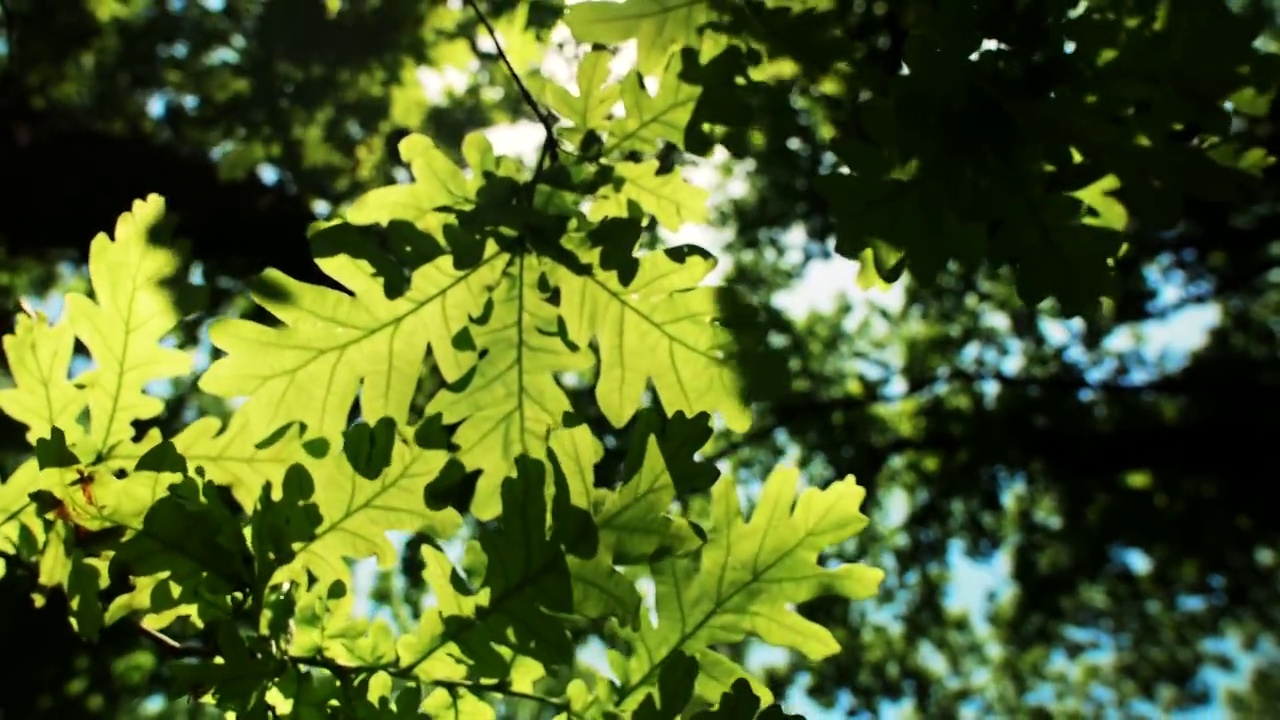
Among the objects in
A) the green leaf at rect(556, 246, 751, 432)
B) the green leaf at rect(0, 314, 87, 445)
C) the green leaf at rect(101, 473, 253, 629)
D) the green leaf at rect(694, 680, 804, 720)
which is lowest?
the green leaf at rect(694, 680, 804, 720)

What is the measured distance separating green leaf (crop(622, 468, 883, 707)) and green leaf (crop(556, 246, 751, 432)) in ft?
0.56

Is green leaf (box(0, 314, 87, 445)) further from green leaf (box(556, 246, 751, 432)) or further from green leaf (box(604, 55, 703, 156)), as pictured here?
green leaf (box(604, 55, 703, 156))

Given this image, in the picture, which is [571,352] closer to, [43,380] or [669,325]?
[669,325]

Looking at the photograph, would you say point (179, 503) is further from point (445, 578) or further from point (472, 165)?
point (472, 165)

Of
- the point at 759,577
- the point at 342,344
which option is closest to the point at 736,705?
the point at 759,577

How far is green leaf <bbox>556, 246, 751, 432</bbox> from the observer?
63.5 inches

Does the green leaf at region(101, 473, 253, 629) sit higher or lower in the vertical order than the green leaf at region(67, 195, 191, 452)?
lower

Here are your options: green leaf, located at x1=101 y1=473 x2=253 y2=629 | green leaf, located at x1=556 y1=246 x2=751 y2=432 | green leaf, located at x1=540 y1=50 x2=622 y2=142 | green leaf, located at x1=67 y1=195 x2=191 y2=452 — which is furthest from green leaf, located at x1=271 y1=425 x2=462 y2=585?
green leaf, located at x1=540 y1=50 x2=622 y2=142

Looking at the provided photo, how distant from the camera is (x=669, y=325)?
164 centimetres

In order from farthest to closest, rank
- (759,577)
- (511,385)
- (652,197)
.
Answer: (652,197), (511,385), (759,577)

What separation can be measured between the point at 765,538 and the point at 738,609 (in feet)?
0.37

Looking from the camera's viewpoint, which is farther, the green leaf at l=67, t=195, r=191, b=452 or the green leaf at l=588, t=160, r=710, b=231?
the green leaf at l=588, t=160, r=710, b=231

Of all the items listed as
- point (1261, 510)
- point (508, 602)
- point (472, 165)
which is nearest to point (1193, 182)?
point (472, 165)

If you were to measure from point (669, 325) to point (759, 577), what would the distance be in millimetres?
434
